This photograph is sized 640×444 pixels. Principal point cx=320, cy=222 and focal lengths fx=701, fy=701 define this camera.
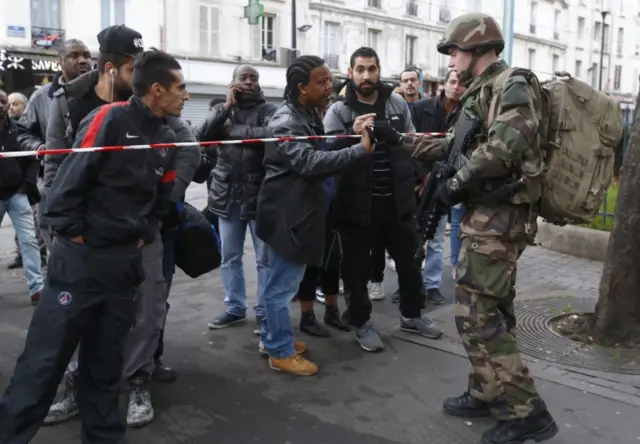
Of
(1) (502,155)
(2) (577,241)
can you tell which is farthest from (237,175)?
(2) (577,241)

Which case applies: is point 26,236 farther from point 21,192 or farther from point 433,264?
point 433,264

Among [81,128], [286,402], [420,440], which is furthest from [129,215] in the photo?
[420,440]

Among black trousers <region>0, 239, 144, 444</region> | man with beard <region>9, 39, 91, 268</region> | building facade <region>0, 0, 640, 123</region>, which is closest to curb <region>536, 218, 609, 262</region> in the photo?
man with beard <region>9, 39, 91, 268</region>

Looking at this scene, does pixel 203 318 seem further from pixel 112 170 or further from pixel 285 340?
pixel 112 170

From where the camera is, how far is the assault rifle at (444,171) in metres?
→ 3.57

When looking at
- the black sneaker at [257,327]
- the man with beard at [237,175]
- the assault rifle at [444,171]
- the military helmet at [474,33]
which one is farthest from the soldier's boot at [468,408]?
the military helmet at [474,33]

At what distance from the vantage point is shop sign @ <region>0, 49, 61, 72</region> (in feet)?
68.1

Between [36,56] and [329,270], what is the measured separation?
1939cm

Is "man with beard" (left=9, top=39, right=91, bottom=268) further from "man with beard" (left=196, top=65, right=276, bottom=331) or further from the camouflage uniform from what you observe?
the camouflage uniform

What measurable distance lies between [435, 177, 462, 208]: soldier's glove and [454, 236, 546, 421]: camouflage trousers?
0.21 m

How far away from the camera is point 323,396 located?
4.09m

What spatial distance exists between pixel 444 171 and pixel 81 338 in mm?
1988

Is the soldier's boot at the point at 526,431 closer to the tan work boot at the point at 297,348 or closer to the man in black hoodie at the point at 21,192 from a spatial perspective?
the tan work boot at the point at 297,348

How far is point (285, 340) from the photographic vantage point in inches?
173
